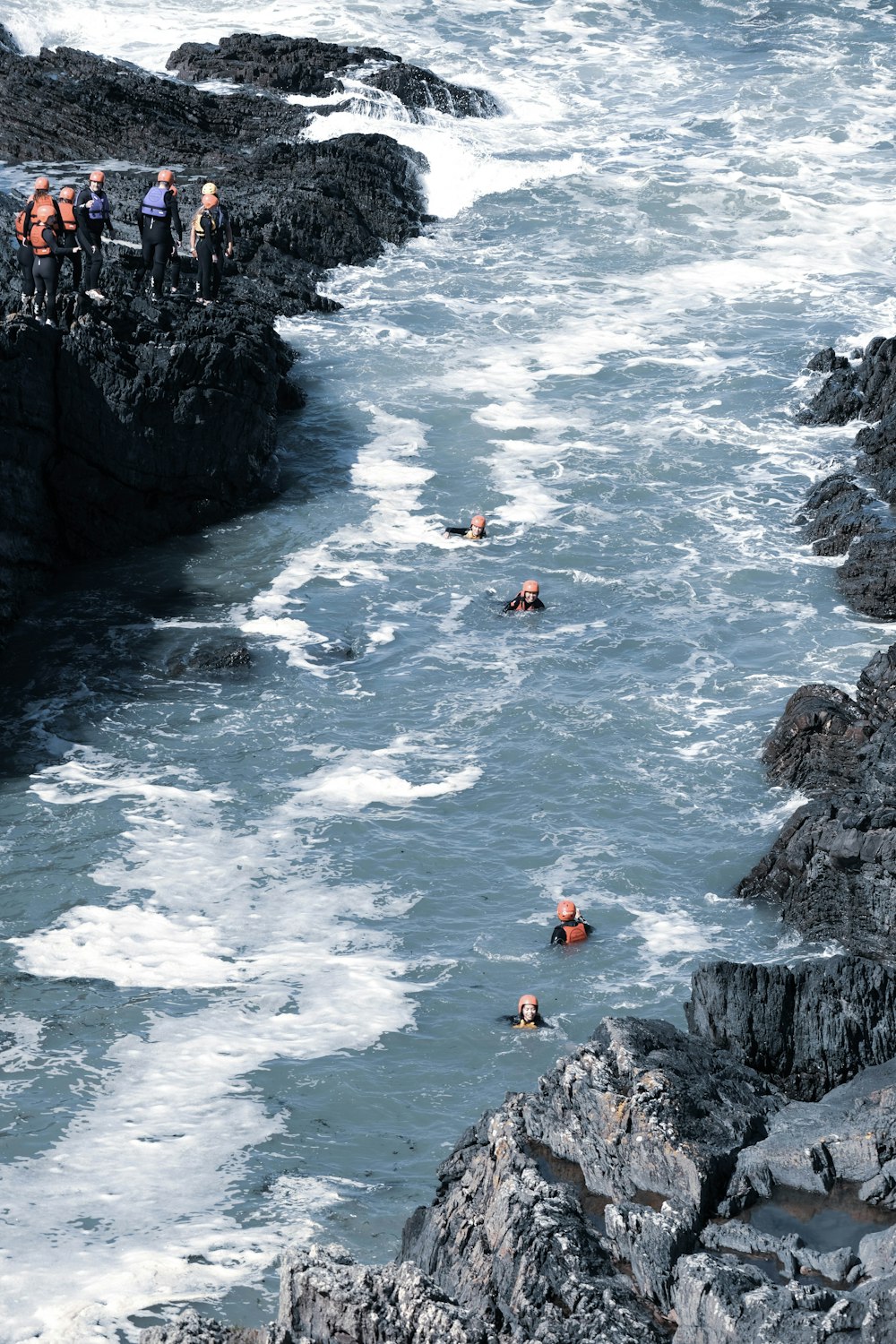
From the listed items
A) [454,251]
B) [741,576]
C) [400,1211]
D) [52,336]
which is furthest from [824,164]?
[400,1211]

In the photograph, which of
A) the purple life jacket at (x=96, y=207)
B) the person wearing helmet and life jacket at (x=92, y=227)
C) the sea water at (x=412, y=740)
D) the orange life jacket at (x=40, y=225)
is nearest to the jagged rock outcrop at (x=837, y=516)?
the sea water at (x=412, y=740)

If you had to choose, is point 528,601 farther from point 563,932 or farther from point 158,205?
point 158,205

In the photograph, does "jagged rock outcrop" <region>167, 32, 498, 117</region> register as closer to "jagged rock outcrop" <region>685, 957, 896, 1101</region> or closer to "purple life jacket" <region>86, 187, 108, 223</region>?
"purple life jacket" <region>86, 187, 108, 223</region>

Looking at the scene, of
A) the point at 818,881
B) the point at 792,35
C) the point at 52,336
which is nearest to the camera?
the point at 818,881

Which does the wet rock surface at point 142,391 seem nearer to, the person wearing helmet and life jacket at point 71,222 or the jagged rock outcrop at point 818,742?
the person wearing helmet and life jacket at point 71,222

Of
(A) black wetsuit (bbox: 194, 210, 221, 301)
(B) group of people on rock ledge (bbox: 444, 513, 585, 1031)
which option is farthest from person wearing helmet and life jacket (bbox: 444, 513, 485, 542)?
(B) group of people on rock ledge (bbox: 444, 513, 585, 1031)

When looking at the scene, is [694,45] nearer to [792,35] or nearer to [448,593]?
[792,35]

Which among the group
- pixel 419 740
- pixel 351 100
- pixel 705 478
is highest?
pixel 351 100
